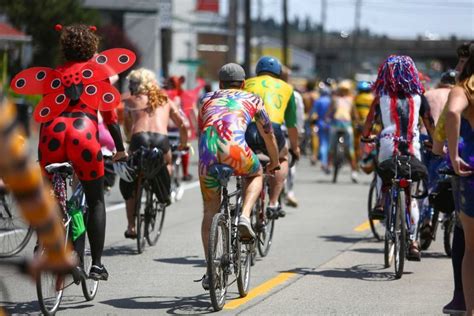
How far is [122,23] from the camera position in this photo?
68.6m

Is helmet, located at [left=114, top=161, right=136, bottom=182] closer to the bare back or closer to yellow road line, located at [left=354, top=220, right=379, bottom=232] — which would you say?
the bare back

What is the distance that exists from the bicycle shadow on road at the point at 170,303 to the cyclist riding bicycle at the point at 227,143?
324mm

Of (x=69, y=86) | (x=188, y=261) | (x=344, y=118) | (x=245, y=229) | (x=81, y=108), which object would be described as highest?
(x=69, y=86)

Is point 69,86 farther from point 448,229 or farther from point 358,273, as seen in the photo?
point 448,229

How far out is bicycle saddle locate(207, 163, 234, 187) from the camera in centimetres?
855


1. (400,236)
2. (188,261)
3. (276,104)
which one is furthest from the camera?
(276,104)

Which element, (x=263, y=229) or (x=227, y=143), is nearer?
(x=227, y=143)

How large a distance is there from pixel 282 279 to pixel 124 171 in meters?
2.19

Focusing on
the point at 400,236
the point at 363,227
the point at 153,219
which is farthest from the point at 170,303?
the point at 363,227

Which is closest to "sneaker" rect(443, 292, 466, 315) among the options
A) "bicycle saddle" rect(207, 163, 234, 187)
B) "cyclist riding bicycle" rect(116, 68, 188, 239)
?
"bicycle saddle" rect(207, 163, 234, 187)

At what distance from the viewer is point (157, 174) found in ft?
39.9

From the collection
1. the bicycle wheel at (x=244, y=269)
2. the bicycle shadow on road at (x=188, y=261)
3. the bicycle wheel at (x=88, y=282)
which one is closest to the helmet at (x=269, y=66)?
the bicycle shadow on road at (x=188, y=261)

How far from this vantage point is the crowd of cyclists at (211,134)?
7.03 m

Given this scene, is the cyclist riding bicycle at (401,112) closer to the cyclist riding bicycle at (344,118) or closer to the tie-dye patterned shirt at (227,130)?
the tie-dye patterned shirt at (227,130)
